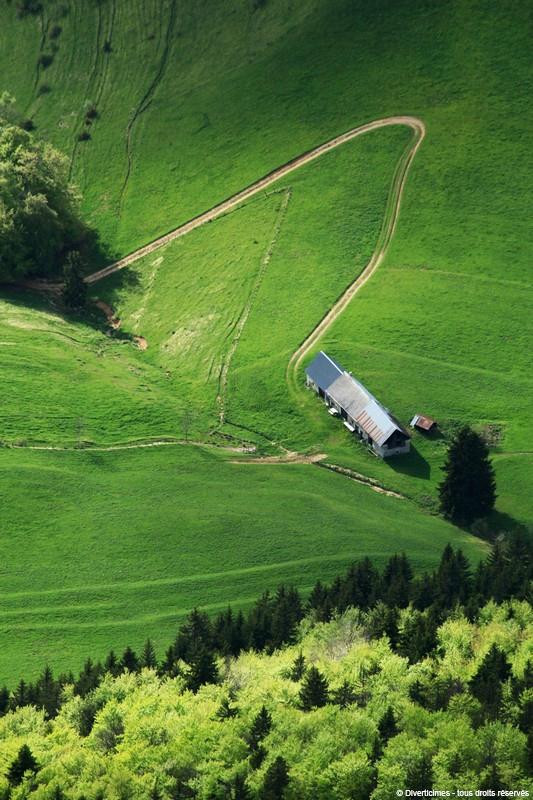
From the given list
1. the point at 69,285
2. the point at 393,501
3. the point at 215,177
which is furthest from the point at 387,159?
the point at 393,501

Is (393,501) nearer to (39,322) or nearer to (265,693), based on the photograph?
(265,693)

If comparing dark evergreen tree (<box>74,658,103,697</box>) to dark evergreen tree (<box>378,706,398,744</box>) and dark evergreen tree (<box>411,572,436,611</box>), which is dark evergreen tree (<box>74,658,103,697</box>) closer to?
dark evergreen tree (<box>378,706,398,744</box>)

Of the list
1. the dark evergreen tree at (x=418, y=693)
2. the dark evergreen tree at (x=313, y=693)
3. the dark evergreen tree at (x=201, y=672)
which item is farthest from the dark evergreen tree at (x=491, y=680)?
the dark evergreen tree at (x=201, y=672)

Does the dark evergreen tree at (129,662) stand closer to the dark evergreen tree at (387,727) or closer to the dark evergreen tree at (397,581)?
the dark evergreen tree at (387,727)

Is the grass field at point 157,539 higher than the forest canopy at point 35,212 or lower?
lower

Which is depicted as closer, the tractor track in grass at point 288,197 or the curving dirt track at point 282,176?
the tractor track in grass at point 288,197

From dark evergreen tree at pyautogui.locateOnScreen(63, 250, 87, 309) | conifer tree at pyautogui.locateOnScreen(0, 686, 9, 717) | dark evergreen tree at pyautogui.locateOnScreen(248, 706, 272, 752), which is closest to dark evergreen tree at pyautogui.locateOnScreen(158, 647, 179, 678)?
dark evergreen tree at pyautogui.locateOnScreen(248, 706, 272, 752)

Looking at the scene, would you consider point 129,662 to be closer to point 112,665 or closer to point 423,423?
point 112,665
